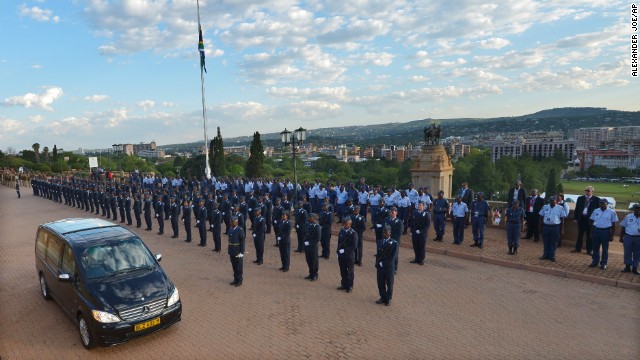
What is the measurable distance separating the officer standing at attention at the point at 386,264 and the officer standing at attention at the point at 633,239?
18.9 feet

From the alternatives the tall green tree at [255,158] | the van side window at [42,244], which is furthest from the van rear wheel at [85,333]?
the tall green tree at [255,158]

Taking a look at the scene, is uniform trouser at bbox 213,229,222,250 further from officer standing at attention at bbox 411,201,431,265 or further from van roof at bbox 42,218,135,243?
officer standing at attention at bbox 411,201,431,265

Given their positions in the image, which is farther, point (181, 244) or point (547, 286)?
point (181, 244)

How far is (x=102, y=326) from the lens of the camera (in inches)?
237

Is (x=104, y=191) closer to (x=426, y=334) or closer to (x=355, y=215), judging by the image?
(x=355, y=215)

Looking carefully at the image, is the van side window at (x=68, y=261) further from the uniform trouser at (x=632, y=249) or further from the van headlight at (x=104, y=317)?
the uniform trouser at (x=632, y=249)

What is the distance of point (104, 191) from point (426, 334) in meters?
19.7

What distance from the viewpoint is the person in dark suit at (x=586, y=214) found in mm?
10375

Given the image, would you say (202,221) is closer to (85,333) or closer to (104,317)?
(85,333)

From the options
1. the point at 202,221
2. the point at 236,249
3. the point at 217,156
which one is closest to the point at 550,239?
the point at 236,249

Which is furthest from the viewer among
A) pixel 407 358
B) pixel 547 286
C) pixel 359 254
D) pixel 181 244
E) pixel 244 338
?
pixel 181 244

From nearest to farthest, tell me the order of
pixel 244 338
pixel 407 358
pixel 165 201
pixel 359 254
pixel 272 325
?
pixel 407 358
pixel 244 338
pixel 272 325
pixel 359 254
pixel 165 201

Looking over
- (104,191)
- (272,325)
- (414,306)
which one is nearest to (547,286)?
(414,306)

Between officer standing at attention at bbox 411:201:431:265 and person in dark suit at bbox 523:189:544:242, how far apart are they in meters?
4.11
